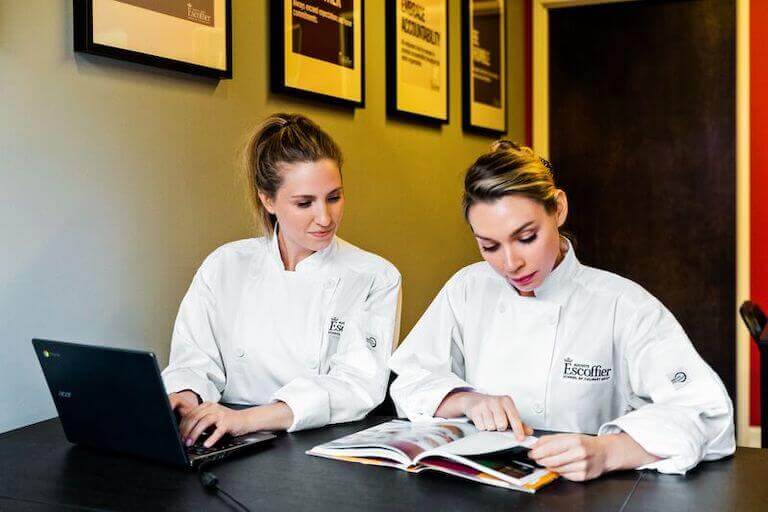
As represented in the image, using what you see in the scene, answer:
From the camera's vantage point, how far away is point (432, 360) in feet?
6.10

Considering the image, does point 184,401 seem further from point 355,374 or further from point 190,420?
point 355,374

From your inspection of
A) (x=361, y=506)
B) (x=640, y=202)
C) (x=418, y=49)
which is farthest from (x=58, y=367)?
(x=640, y=202)

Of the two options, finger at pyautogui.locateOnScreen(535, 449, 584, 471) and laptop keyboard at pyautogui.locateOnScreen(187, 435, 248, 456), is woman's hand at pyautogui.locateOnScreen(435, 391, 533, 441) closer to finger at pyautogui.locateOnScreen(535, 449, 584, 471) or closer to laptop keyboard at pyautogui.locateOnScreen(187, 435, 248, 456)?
finger at pyautogui.locateOnScreen(535, 449, 584, 471)

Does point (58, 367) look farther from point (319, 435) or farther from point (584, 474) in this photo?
point (584, 474)

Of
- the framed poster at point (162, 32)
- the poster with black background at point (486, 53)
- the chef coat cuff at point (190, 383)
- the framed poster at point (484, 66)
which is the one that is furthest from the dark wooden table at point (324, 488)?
the poster with black background at point (486, 53)

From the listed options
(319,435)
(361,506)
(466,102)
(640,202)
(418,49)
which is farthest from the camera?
(640,202)

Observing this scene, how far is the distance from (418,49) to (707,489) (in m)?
2.38

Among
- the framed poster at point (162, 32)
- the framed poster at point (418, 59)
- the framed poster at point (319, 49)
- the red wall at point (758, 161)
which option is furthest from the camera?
the red wall at point (758, 161)

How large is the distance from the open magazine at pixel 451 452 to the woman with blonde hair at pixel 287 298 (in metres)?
0.36

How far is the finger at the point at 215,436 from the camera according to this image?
5.11 ft

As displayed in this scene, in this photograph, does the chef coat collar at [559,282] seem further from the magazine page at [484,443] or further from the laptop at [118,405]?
the laptop at [118,405]

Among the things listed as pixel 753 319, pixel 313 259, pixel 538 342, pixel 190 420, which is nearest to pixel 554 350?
pixel 538 342

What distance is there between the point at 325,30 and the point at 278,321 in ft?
3.59

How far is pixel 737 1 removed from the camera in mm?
4094
